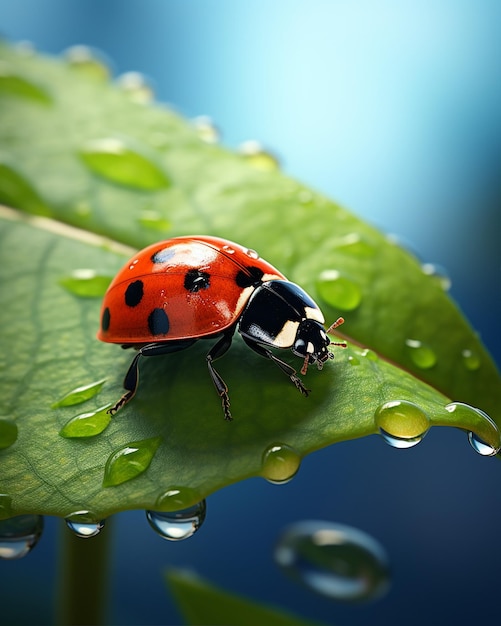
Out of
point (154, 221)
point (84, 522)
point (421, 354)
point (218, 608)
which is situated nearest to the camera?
point (84, 522)

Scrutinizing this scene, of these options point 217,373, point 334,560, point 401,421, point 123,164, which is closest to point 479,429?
point 401,421

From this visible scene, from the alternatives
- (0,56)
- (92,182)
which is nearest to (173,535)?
(92,182)

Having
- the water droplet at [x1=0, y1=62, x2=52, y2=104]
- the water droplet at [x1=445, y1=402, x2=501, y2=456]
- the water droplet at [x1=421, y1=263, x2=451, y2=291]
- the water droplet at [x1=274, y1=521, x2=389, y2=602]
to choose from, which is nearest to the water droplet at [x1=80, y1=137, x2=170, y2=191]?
the water droplet at [x1=0, y1=62, x2=52, y2=104]

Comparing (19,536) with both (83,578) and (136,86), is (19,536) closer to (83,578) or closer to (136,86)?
(83,578)

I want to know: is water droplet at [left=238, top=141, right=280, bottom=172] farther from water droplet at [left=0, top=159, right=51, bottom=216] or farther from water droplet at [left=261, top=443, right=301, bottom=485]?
water droplet at [left=261, top=443, right=301, bottom=485]

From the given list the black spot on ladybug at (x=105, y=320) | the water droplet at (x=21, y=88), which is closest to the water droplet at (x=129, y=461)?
the black spot on ladybug at (x=105, y=320)

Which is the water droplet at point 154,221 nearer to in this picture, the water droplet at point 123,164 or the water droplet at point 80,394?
the water droplet at point 123,164
